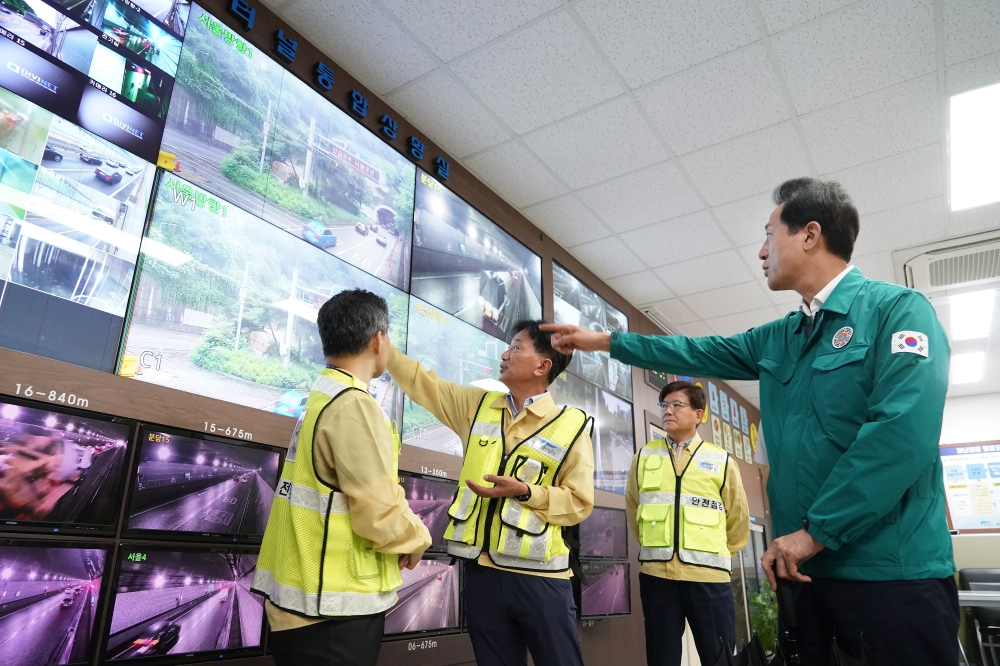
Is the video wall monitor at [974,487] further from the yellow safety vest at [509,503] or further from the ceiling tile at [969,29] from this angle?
the yellow safety vest at [509,503]

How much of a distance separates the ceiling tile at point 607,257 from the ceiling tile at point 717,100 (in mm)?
1275

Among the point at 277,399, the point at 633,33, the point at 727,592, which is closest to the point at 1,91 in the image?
the point at 277,399

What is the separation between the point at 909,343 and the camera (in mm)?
1227

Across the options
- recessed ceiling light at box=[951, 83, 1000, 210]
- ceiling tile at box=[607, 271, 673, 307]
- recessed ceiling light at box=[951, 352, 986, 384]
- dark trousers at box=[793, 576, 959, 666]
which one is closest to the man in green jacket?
dark trousers at box=[793, 576, 959, 666]

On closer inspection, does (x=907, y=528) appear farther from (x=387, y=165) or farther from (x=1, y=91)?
(x=387, y=165)

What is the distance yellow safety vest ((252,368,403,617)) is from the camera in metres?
1.50

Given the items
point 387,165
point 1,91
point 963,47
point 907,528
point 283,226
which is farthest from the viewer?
point 387,165

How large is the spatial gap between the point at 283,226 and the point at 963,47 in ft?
11.0

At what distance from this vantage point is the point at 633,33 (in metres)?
3.04

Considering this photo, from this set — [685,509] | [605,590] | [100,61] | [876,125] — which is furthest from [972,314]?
[100,61]

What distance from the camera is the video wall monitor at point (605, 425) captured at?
14.9ft

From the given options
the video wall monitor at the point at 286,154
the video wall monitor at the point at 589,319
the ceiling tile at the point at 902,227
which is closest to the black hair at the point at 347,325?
the video wall monitor at the point at 286,154

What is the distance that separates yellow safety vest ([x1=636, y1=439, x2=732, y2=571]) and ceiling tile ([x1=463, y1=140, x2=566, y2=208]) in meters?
1.86

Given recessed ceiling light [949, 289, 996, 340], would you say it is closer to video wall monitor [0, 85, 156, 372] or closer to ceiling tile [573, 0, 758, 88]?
ceiling tile [573, 0, 758, 88]
